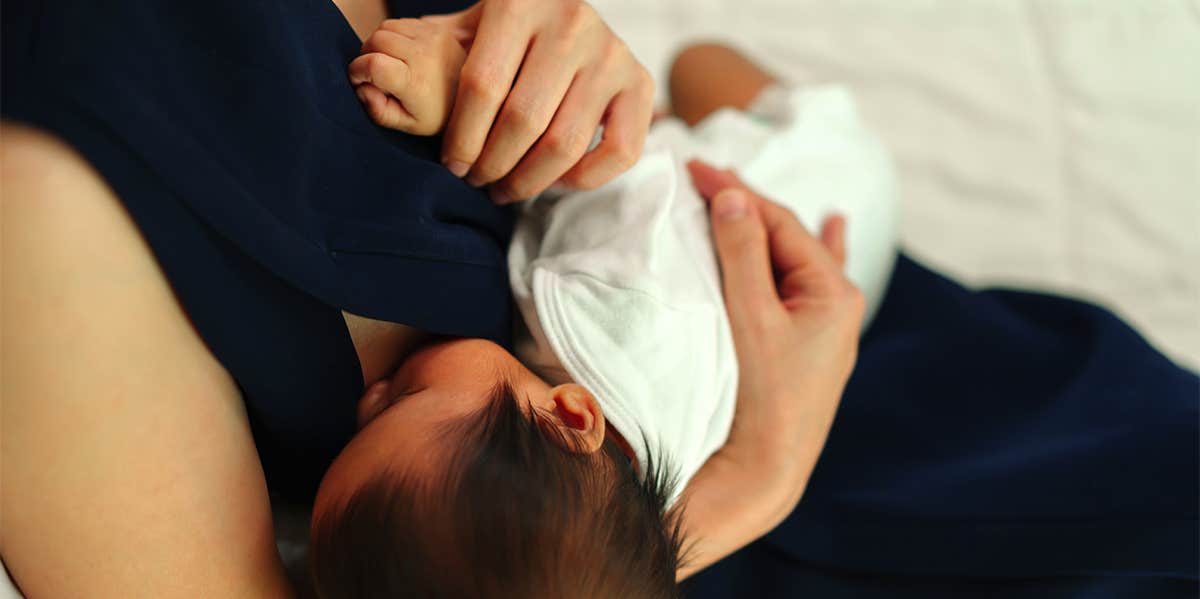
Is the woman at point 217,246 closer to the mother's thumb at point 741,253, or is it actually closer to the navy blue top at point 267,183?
the navy blue top at point 267,183

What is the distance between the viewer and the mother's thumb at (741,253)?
2.61ft

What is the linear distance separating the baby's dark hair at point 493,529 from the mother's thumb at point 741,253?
27 cm

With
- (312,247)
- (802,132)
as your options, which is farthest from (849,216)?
(312,247)

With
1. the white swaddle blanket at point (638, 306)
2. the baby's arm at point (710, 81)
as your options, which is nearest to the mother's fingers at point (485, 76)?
the white swaddle blanket at point (638, 306)

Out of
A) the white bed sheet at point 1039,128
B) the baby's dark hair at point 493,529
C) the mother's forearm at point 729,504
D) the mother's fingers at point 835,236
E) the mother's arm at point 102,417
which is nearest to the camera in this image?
the mother's arm at point 102,417

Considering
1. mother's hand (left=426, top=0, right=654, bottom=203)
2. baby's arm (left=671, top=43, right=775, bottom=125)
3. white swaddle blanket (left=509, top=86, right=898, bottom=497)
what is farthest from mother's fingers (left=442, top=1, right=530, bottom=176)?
baby's arm (left=671, top=43, right=775, bottom=125)

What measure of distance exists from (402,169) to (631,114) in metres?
0.17

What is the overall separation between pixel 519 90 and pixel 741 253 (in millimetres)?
288

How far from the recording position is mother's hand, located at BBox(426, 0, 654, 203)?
0.59 m

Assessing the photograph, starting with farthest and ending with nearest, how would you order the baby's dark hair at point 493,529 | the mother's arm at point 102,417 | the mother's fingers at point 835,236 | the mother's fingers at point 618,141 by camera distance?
the mother's fingers at point 835,236 → the mother's fingers at point 618,141 → the baby's dark hair at point 493,529 → the mother's arm at point 102,417

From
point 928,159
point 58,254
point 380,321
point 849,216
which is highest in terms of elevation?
point 58,254

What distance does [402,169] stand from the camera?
23.2 inches

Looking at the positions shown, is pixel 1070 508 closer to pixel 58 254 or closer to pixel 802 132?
pixel 802 132

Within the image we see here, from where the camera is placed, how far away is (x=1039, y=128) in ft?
4.26
